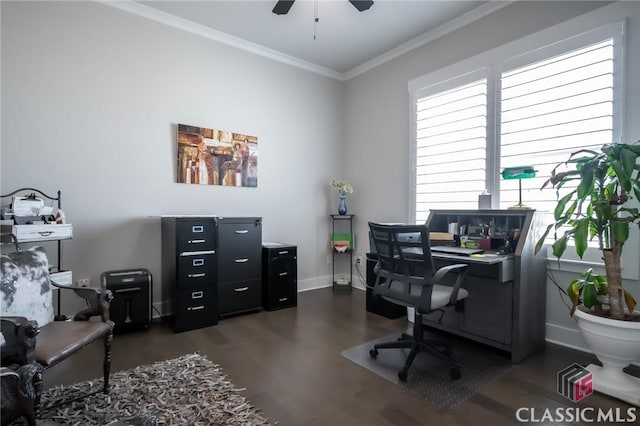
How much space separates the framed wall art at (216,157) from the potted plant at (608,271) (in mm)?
3046

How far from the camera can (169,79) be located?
10.8 ft

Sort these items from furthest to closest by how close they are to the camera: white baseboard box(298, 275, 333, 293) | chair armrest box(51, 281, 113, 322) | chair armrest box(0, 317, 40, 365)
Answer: white baseboard box(298, 275, 333, 293) < chair armrest box(51, 281, 113, 322) < chair armrest box(0, 317, 40, 365)

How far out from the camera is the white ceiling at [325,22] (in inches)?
121

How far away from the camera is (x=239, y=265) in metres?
3.38

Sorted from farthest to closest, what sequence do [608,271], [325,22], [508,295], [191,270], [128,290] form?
[325,22] < [191,270] < [128,290] < [508,295] < [608,271]

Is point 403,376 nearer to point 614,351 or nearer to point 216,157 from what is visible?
point 614,351

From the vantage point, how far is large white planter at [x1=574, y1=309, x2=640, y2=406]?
1853 mm

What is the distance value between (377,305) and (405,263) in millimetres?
1359

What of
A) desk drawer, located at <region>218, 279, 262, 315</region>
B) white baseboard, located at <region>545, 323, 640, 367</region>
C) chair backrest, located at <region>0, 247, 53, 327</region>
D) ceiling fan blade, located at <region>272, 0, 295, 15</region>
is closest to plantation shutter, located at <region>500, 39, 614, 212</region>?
white baseboard, located at <region>545, 323, 640, 367</region>

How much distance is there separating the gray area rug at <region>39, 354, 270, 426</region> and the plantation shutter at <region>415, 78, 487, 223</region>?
8.86 feet

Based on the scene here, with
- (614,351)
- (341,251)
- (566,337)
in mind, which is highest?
(341,251)

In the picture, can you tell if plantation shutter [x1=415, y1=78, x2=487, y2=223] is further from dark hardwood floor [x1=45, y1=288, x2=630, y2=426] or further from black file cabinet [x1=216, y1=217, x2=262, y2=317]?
black file cabinet [x1=216, y1=217, x2=262, y2=317]

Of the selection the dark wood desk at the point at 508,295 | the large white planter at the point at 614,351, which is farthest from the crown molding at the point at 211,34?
the large white planter at the point at 614,351

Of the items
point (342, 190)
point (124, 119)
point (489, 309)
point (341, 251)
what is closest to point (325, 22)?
point (342, 190)
